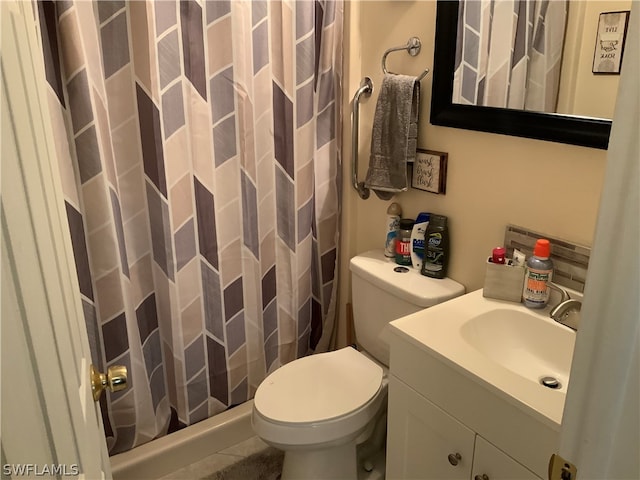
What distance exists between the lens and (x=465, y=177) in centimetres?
163

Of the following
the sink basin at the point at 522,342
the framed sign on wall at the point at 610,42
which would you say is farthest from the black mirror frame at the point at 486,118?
the sink basin at the point at 522,342

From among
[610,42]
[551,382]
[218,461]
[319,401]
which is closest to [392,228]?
[319,401]

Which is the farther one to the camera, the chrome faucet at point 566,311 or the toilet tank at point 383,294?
the toilet tank at point 383,294

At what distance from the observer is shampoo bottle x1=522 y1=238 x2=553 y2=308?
1385mm

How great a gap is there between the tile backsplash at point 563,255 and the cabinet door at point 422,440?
49cm

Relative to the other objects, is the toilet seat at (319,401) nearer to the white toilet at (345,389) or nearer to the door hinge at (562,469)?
the white toilet at (345,389)

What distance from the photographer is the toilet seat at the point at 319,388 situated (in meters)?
1.58

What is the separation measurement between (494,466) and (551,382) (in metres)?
0.27

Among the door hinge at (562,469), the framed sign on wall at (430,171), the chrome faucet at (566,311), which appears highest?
the framed sign on wall at (430,171)

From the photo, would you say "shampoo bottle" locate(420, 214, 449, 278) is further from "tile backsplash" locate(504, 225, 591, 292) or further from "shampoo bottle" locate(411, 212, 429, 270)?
"tile backsplash" locate(504, 225, 591, 292)

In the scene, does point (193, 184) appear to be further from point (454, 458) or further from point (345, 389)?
point (454, 458)

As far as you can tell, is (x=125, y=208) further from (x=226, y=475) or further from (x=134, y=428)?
(x=226, y=475)

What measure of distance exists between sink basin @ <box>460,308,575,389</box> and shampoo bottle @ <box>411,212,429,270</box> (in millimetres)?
383

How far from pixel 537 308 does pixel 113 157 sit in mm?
1299
